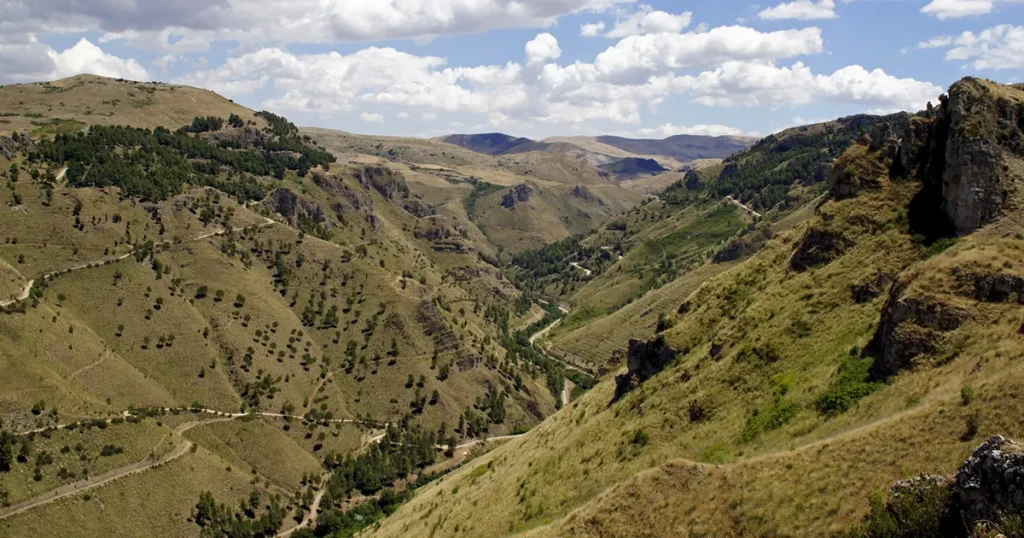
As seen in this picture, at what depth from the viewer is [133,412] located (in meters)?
147

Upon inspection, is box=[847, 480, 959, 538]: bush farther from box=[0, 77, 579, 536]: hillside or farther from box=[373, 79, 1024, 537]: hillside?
box=[0, 77, 579, 536]: hillside

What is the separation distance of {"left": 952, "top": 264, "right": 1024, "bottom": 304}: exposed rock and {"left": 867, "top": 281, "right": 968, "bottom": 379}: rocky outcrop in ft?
7.87

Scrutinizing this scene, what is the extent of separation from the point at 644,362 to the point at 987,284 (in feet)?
134

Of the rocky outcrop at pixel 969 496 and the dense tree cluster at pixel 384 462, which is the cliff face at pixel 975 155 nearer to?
the rocky outcrop at pixel 969 496

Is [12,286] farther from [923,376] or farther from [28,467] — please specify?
[923,376]

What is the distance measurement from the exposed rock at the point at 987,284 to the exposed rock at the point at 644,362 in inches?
1365

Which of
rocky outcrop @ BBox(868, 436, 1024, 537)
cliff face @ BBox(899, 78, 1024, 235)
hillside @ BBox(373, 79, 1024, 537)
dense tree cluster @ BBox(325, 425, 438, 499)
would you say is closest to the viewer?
rocky outcrop @ BBox(868, 436, 1024, 537)

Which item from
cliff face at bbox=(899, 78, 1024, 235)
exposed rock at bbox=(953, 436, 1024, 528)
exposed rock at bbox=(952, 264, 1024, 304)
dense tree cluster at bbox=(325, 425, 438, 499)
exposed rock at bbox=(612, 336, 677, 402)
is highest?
cliff face at bbox=(899, 78, 1024, 235)

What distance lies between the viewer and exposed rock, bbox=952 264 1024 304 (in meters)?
48.0

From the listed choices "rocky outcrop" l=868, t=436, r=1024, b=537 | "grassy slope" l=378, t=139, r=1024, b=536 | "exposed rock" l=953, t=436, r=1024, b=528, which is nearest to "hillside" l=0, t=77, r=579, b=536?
"grassy slope" l=378, t=139, r=1024, b=536

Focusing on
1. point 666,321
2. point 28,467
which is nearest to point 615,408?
point 666,321

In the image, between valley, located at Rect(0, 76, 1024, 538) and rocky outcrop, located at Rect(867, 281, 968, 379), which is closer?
valley, located at Rect(0, 76, 1024, 538)

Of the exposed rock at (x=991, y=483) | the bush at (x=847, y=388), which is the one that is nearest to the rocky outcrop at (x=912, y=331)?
the bush at (x=847, y=388)

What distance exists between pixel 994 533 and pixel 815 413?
23.6 meters
